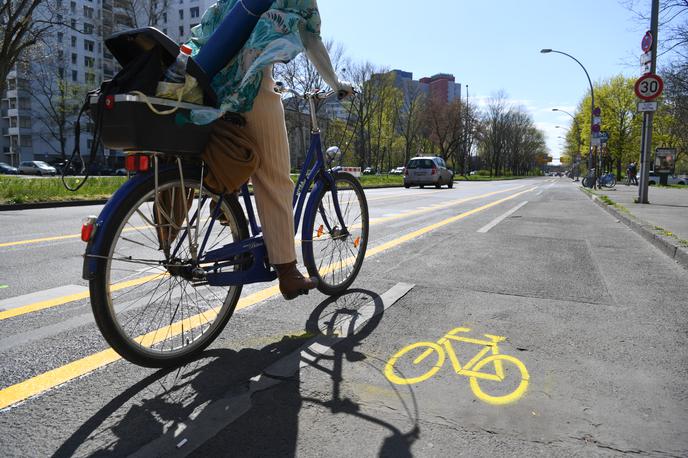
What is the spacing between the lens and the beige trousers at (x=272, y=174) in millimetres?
2639

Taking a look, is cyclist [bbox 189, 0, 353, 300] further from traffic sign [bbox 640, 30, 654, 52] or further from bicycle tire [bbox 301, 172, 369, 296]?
traffic sign [bbox 640, 30, 654, 52]

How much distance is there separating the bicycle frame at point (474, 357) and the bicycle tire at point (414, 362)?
4cm

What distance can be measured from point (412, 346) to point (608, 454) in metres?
1.13

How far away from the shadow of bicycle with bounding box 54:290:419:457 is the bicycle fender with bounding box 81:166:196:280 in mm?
535

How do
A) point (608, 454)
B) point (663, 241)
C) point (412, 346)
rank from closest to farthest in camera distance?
point (608, 454)
point (412, 346)
point (663, 241)

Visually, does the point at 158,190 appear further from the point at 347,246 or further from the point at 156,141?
the point at 347,246

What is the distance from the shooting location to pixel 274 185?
276 cm

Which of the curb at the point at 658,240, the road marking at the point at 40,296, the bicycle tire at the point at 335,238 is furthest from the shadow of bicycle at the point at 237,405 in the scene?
the curb at the point at 658,240

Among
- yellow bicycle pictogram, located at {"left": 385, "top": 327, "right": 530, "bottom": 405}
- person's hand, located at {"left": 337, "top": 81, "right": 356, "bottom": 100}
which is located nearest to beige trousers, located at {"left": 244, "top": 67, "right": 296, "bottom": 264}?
person's hand, located at {"left": 337, "top": 81, "right": 356, "bottom": 100}

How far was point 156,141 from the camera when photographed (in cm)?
217

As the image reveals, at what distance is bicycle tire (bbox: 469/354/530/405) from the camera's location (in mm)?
2148

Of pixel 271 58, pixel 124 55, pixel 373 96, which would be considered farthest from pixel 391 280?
pixel 373 96

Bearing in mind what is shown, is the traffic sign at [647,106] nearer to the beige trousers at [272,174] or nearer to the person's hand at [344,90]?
the person's hand at [344,90]

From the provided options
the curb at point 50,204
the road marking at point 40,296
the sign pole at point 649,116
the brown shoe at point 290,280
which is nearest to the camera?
the brown shoe at point 290,280
